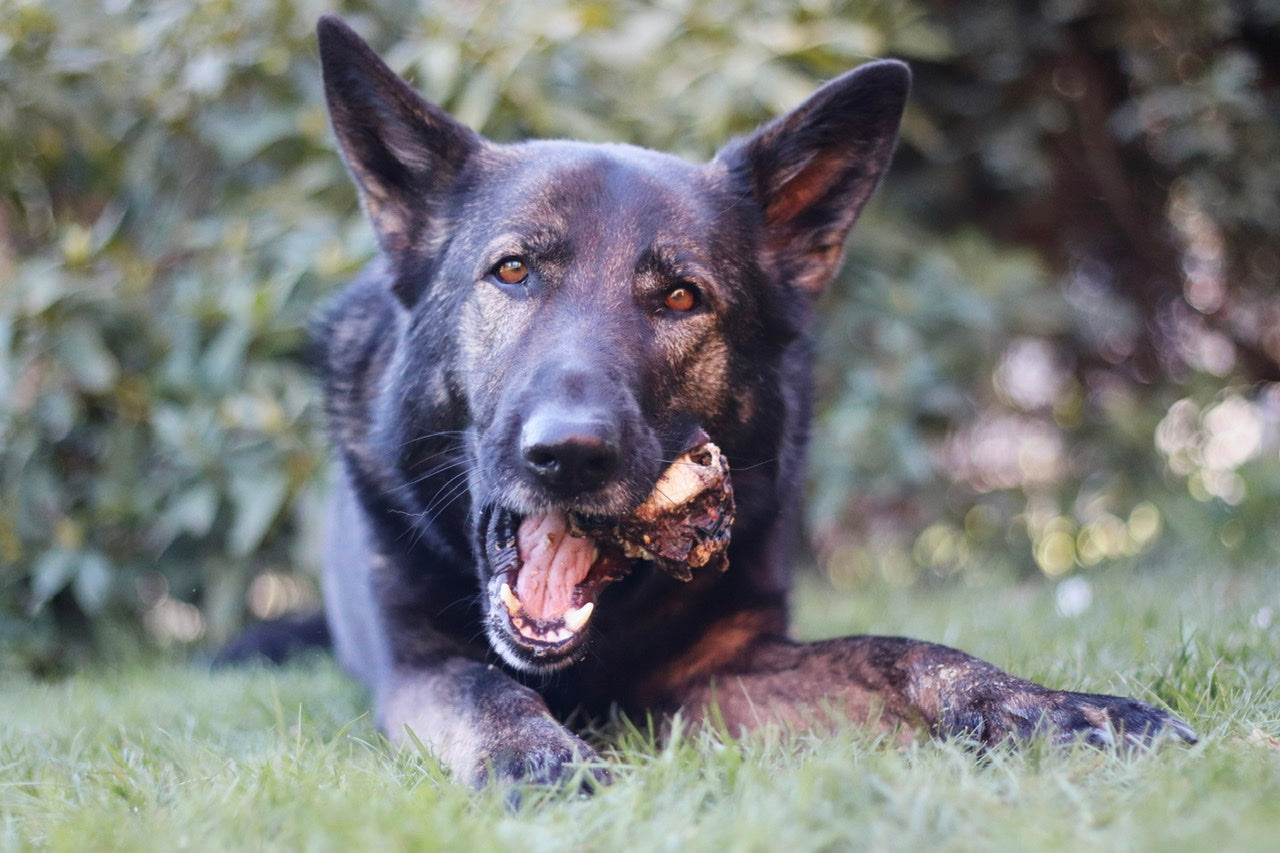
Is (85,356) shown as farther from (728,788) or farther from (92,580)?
(728,788)

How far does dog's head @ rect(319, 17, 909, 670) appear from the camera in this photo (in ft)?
7.86

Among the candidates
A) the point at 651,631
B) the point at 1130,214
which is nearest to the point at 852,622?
the point at 651,631

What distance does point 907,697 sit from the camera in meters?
2.43

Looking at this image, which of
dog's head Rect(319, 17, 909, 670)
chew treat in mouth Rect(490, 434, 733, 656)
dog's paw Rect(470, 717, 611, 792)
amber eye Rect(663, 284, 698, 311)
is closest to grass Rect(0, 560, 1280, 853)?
dog's paw Rect(470, 717, 611, 792)

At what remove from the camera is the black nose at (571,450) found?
2225mm

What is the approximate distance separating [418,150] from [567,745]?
1.68 m

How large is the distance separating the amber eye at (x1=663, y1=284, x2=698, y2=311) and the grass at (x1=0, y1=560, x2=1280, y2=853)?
1.00 metres

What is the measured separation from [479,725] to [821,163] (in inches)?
68.8

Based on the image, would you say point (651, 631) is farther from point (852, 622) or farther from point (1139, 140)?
point (1139, 140)

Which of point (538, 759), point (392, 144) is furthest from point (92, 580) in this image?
point (538, 759)

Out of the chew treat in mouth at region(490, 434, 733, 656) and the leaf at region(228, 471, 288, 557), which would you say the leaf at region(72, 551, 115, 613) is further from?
the chew treat in mouth at region(490, 434, 733, 656)

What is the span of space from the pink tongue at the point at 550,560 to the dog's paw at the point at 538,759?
28cm

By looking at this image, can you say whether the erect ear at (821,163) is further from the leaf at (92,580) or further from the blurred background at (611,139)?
the leaf at (92,580)

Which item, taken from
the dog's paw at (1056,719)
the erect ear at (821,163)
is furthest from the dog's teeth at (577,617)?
the erect ear at (821,163)
